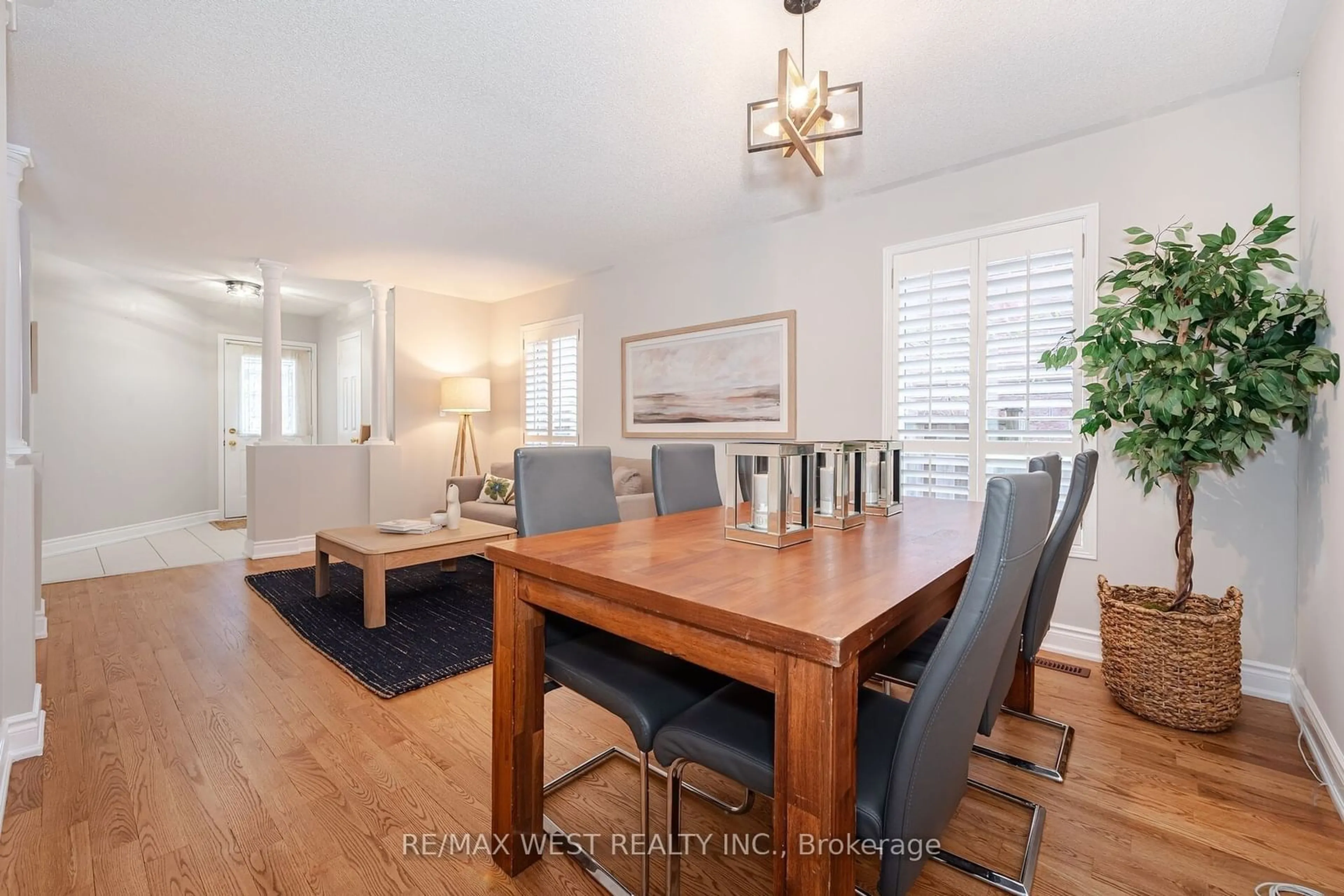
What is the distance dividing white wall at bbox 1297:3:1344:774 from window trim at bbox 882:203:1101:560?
0.65 metres

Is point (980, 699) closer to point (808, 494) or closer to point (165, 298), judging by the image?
point (808, 494)

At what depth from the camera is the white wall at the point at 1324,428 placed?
5.84ft

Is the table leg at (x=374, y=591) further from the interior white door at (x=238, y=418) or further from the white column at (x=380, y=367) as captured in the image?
the interior white door at (x=238, y=418)

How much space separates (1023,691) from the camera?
7.14 ft

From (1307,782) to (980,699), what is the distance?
5.73 feet

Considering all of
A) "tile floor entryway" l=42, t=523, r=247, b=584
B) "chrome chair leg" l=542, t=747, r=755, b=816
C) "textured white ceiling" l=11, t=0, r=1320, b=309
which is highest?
"textured white ceiling" l=11, t=0, r=1320, b=309

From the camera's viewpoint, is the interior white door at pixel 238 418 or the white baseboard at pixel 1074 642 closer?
the white baseboard at pixel 1074 642

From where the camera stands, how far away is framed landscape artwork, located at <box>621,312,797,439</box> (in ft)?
12.4

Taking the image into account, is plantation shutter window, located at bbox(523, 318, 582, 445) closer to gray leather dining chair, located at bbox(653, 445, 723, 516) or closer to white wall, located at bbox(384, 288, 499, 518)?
white wall, located at bbox(384, 288, 499, 518)

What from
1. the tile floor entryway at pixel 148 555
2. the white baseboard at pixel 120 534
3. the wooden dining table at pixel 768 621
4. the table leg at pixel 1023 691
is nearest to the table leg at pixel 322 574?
the tile floor entryway at pixel 148 555

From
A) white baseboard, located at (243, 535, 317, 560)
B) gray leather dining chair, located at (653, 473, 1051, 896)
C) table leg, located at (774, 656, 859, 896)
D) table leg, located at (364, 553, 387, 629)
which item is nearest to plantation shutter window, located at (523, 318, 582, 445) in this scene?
white baseboard, located at (243, 535, 317, 560)

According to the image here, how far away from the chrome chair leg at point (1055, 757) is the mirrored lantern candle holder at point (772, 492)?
3.35 ft

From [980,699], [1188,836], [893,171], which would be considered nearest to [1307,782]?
[1188,836]

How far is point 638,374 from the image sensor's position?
15.3ft
